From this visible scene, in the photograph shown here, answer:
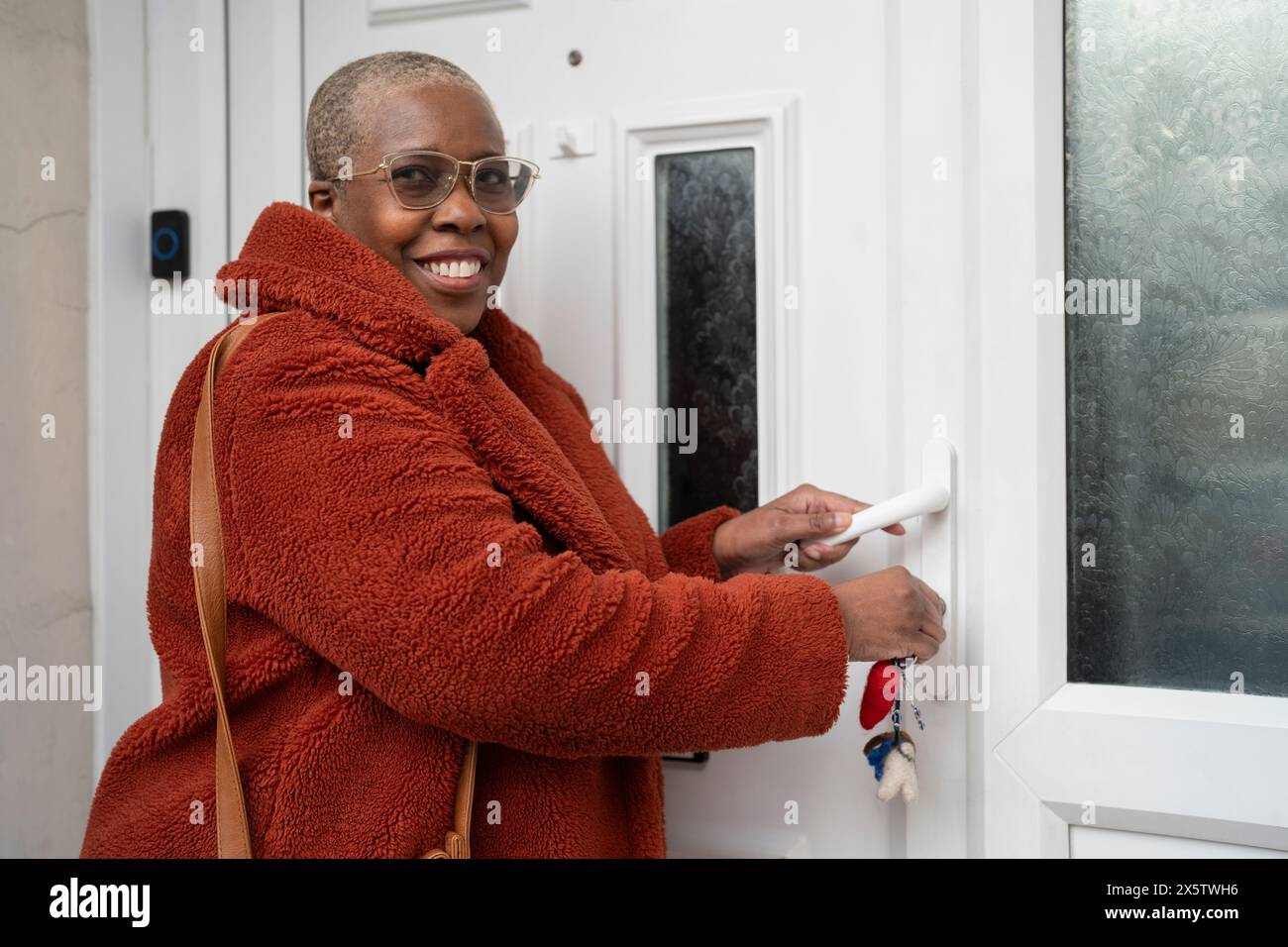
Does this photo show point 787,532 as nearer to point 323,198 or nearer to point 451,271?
point 451,271

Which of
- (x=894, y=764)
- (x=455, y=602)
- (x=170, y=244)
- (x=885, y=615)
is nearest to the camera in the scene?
(x=455, y=602)

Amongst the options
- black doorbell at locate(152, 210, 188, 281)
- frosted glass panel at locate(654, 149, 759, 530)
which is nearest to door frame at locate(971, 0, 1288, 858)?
frosted glass panel at locate(654, 149, 759, 530)

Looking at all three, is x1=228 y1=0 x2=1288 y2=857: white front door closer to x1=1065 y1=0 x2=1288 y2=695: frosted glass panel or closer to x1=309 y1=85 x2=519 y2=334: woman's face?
x1=1065 y1=0 x2=1288 y2=695: frosted glass panel

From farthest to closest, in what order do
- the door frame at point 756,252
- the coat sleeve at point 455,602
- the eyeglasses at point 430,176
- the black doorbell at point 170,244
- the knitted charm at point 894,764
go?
1. the black doorbell at point 170,244
2. the door frame at point 756,252
3. the knitted charm at point 894,764
4. the eyeglasses at point 430,176
5. the coat sleeve at point 455,602

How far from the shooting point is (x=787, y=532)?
2.93ft

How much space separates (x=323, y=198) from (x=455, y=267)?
0.12m

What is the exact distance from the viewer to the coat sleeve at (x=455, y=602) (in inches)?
24.5

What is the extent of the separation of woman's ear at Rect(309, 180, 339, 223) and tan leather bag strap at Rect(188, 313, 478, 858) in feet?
0.49

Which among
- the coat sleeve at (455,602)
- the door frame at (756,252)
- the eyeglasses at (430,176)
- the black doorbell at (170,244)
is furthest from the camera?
the black doorbell at (170,244)

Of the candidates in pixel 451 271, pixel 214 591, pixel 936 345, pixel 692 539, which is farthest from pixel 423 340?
pixel 936 345

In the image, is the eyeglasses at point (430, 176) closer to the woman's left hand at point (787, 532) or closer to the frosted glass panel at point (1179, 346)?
the woman's left hand at point (787, 532)

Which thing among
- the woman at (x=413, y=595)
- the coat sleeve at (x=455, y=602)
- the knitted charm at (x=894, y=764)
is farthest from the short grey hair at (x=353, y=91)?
the knitted charm at (x=894, y=764)

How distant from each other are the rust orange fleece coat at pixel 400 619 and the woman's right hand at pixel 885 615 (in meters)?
0.05

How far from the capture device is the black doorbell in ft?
3.67
